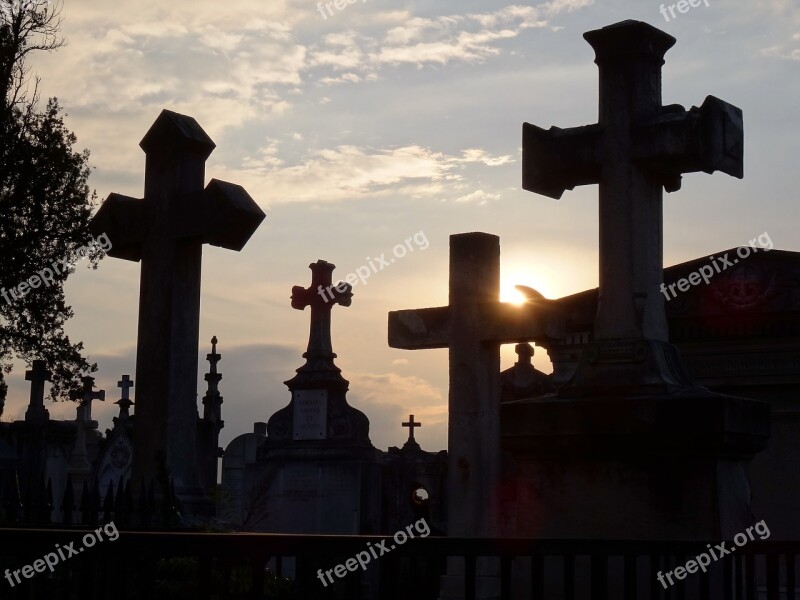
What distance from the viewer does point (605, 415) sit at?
616cm

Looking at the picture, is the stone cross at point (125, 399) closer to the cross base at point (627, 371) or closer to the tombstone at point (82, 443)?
the tombstone at point (82, 443)

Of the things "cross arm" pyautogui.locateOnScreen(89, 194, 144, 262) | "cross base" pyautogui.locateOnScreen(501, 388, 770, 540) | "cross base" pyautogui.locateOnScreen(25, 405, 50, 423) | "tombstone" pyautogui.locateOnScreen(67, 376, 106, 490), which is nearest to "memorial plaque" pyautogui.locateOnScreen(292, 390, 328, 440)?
"cross base" pyautogui.locateOnScreen(25, 405, 50, 423)

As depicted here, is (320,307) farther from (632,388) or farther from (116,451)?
(632,388)

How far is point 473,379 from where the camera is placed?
9.27 meters

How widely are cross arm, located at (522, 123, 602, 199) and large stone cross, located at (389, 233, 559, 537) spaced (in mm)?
2052

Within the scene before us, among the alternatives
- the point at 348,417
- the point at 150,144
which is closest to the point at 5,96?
the point at 150,144

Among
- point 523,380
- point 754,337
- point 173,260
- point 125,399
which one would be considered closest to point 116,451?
point 125,399

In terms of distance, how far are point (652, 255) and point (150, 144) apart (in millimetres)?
3706

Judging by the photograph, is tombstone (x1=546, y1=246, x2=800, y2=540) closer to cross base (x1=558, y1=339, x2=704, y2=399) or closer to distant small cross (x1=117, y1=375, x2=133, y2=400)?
cross base (x1=558, y1=339, x2=704, y2=399)

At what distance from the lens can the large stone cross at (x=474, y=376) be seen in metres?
9.21

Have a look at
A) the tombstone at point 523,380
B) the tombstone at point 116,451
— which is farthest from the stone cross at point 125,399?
the tombstone at point 523,380

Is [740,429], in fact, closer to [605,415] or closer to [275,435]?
[605,415]

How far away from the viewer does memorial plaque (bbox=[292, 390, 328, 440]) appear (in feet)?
76.4

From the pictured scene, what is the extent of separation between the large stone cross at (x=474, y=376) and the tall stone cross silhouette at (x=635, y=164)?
7.58ft
